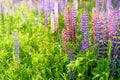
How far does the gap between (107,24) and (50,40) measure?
1.27 meters

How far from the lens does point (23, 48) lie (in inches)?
170

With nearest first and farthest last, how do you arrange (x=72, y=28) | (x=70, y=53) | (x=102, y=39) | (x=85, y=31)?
(x=70, y=53) → (x=102, y=39) → (x=85, y=31) → (x=72, y=28)

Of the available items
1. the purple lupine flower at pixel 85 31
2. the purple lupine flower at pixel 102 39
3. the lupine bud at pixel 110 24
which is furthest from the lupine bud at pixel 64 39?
the lupine bud at pixel 110 24

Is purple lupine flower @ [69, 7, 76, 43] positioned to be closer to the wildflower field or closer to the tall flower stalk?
the wildflower field

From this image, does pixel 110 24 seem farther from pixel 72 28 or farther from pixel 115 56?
pixel 72 28

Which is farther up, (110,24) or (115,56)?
(110,24)

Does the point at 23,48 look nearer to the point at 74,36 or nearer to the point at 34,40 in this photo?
the point at 34,40

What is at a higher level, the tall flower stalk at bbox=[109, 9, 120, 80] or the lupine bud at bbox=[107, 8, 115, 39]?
the lupine bud at bbox=[107, 8, 115, 39]

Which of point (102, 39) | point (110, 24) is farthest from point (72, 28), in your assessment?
point (110, 24)

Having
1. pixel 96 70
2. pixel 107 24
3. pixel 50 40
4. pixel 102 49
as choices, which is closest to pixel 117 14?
pixel 107 24

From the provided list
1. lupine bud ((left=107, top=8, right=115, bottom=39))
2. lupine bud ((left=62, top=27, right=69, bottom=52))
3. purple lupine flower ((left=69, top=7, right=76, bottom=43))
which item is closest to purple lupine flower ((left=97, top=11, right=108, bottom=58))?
lupine bud ((left=107, top=8, right=115, bottom=39))

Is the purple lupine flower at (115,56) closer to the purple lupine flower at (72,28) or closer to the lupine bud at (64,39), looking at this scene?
the lupine bud at (64,39)

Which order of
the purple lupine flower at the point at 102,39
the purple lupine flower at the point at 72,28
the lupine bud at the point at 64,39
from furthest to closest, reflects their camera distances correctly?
the purple lupine flower at the point at 72,28
the lupine bud at the point at 64,39
the purple lupine flower at the point at 102,39

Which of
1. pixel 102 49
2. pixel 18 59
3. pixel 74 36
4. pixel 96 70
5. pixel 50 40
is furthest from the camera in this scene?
pixel 50 40
